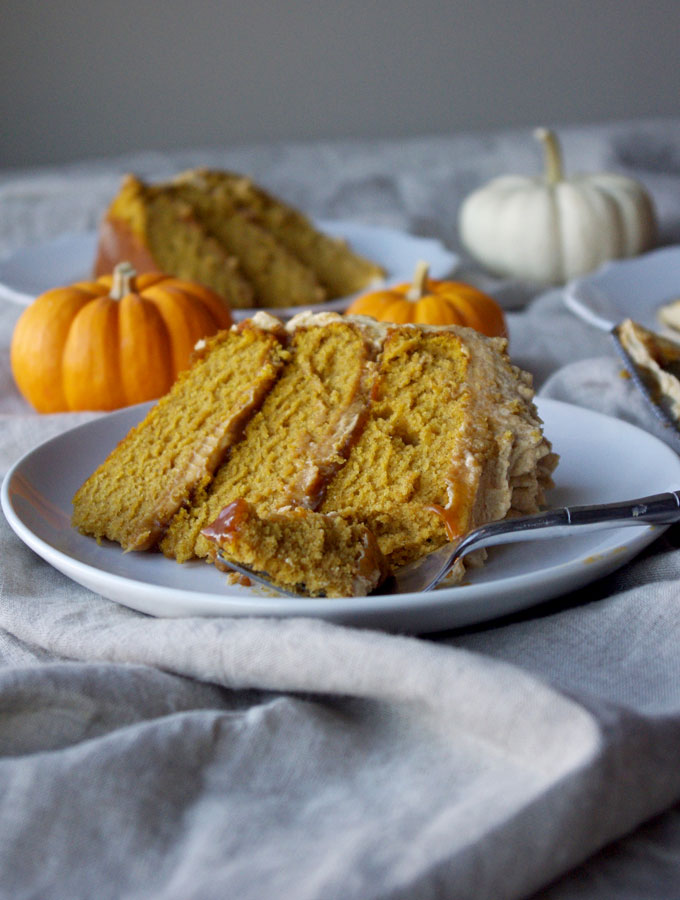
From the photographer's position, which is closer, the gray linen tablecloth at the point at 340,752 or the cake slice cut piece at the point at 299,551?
the gray linen tablecloth at the point at 340,752

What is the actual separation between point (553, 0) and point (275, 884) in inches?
275

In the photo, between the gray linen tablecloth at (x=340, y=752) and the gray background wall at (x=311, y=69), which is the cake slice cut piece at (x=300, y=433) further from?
the gray background wall at (x=311, y=69)

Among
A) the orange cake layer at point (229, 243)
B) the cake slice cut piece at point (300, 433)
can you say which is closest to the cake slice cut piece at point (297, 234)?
the orange cake layer at point (229, 243)

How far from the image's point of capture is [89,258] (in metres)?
3.98

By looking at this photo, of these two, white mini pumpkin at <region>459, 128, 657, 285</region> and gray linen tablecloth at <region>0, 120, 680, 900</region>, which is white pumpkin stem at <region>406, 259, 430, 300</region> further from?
gray linen tablecloth at <region>0, 120, 680, 900</region>

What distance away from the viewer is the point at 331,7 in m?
6.96

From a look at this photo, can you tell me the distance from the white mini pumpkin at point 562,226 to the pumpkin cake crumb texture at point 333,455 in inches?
92.2

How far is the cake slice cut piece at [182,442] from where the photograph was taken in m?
1.92

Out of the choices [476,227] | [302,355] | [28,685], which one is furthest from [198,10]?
[28,685]

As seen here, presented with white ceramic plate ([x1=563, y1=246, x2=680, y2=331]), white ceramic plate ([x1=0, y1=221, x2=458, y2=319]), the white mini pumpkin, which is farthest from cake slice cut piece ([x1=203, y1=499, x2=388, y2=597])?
the white mini pumpkin

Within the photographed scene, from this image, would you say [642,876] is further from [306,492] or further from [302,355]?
[302,355]

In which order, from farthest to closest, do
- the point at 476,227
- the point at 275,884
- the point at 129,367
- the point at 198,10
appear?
the point at 198,10, the point at 476,227, the point at 129,367, the point at 275,884

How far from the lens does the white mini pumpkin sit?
4.22 m

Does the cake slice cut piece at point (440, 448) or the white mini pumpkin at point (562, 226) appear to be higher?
the cake slice cut piece at point (440, 448)
